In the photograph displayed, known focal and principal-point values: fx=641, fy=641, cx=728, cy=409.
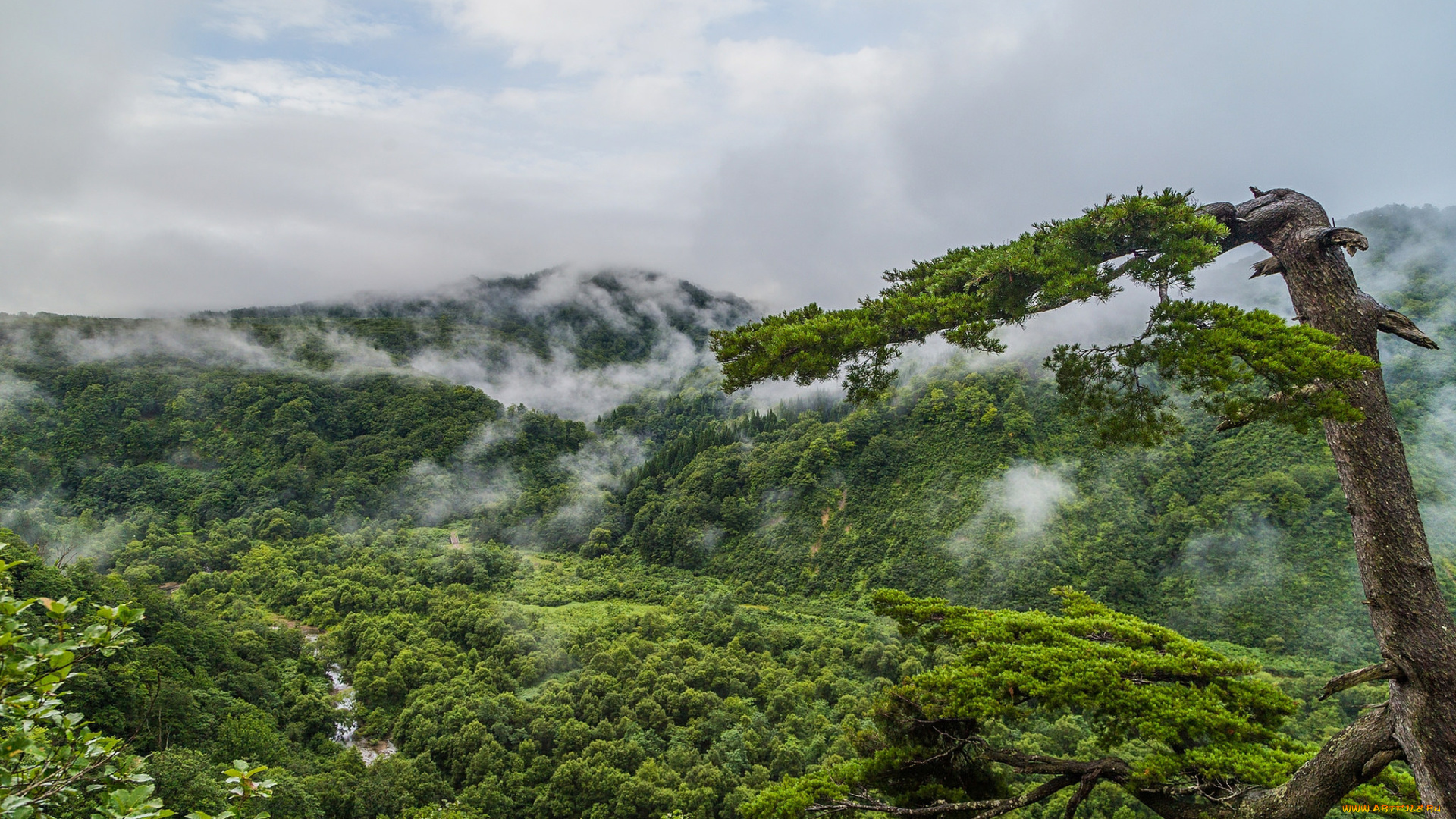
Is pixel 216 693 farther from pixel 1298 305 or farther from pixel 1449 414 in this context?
pixel 1449 414

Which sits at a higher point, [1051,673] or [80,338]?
[80,338]

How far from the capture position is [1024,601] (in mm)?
42844

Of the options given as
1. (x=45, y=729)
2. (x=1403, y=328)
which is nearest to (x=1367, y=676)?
(x=1403, y=328)

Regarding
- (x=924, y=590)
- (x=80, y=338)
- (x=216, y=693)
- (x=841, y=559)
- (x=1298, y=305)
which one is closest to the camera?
(x=1298, y=305)

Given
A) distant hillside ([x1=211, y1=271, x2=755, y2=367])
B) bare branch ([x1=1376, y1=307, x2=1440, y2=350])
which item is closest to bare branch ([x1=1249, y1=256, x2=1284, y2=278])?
bare branch ([x1=1376, y1=307, x2=1440, y2=350])

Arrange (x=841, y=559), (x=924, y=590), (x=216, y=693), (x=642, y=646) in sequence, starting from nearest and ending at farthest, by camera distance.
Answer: (x=216, y=693) < (x=642, y=646) < (x=924, y=590) < (x=841, y=559)

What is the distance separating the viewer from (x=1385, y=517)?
4.95 metres

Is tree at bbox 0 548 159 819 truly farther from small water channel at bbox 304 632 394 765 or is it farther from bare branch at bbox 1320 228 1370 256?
small water channel at bbox 304 632 394 765

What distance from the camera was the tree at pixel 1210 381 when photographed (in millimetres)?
4680

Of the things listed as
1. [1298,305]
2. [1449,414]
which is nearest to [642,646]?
[1298,305]

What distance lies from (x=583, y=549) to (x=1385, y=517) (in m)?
66.3

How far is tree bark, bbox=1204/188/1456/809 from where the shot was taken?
4.59 meters

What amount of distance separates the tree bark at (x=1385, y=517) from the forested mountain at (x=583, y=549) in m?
2.77

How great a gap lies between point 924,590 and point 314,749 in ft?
123
